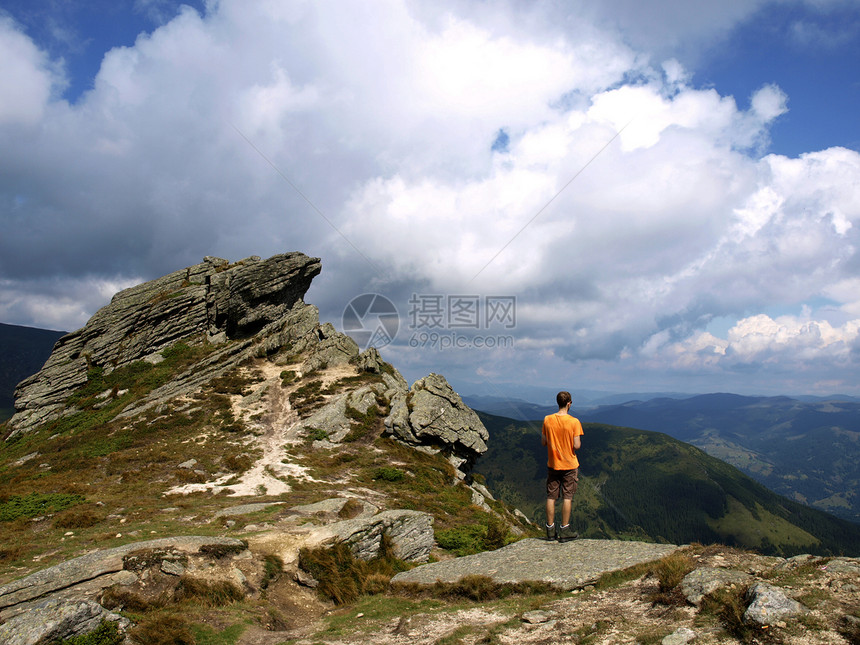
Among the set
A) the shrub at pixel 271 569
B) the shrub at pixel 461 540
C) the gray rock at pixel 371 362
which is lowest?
the shrub at pixel 461 540

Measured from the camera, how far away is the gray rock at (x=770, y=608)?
6680 mm

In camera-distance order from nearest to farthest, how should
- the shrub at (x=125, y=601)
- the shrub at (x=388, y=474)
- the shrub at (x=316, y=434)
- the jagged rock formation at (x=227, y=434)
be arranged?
the shrub at (x=125, y=601) < the jagged rock formation at (x=227, y=434) < the shrub at (x=388, y=474) < the shrub at (x=316, y=434)

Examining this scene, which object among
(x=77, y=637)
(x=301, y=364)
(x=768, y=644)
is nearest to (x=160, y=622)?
(x=77, y=637)

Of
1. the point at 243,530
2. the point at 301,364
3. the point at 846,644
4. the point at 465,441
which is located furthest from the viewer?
the point at 301,364

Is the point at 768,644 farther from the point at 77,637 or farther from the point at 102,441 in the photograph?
the point at 102,441

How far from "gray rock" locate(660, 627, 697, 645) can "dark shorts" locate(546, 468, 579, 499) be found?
17.5 feet

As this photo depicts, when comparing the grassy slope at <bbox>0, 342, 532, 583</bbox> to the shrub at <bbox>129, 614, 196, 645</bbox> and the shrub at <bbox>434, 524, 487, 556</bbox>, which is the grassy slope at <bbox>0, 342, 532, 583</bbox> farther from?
the shrub at <bbox>129, 614, 196, 645</bbox>

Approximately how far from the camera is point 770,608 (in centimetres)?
680

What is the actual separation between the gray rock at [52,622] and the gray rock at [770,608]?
40.5ft

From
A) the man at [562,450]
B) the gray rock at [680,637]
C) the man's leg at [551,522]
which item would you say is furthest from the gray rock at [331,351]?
the gray rock at [680,637]

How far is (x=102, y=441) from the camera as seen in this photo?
34.4 m

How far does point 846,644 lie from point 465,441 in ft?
103

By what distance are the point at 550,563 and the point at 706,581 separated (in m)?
4.37

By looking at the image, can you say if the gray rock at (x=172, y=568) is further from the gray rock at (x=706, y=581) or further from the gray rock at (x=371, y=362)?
the gray rock at (x=371, y=362)
